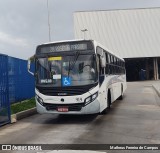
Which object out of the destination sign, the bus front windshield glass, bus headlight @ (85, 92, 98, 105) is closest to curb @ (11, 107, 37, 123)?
the bus front windshield glass

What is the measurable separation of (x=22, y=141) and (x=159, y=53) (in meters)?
51.5

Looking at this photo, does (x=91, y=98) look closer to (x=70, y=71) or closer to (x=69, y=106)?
(x=69, y=106)

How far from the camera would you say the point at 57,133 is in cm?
980

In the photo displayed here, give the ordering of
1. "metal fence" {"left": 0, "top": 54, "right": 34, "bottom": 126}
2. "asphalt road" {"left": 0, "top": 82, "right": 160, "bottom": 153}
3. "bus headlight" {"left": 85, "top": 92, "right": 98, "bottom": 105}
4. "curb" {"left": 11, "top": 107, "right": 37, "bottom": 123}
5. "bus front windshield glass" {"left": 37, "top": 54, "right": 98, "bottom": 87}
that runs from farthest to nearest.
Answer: "curb" {"left": 11, "top": 107, "right": 37, "bottom": 123} → "metal fence" {"left": 0, "top": 54, "right": 34, "bottom": 126} → "bus front windshield glass" {"left": 37, "top": 54, "right": 98, "bottom": 87} → "bus headlight" {"left": 85, "top": 92, "right": 98, "bottom": 105} → "asphalt road" {"left": 0, "top": 82, "right": 160, "bottom": 153}

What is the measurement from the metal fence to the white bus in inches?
46.3

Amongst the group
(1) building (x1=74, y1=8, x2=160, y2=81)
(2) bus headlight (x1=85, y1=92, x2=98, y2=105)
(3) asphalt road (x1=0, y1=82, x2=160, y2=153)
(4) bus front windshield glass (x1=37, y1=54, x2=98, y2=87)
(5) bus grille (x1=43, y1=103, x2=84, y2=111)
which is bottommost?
(3) asphalt road (x1=0, y1=82, x2=160, y2=153)

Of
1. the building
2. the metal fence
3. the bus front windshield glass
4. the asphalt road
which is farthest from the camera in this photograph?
the building

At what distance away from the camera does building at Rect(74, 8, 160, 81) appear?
56969 mm

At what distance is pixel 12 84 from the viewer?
17.4 meters

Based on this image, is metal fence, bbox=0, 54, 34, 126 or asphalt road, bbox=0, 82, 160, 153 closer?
asphalt road, bbox=0, 82, 160, 153

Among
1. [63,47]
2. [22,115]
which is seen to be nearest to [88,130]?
[63,47]

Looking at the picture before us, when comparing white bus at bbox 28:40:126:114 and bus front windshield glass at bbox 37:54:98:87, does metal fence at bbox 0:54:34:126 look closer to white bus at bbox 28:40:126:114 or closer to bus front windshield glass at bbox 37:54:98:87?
white bus at bbox 28:40:126:114

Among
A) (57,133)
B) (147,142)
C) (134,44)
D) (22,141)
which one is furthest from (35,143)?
(134,44)

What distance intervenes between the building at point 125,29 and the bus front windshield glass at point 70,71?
149 feet
